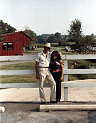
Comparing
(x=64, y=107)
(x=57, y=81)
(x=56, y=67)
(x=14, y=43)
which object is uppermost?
(x=14, y=43)

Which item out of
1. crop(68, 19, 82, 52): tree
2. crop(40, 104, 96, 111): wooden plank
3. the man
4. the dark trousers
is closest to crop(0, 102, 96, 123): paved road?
crop(40, 104, 96, 111): wooden plank

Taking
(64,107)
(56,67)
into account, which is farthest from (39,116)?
(56,67)

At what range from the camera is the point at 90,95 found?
9359 millimetres

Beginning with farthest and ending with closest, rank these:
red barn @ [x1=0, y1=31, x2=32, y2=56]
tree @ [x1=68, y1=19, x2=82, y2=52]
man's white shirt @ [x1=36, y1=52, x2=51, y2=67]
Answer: tree @ [x1=68, y1=19, x2=82, y2=52], red barn @ [x1=0, y1=31, x2=32, y2=56], man's white shirt @ [x1=36, y1=52, x2=51, y2=67]

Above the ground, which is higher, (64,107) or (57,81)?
(57,81)

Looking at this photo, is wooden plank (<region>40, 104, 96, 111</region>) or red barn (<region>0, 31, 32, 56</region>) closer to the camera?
wooden plank (<region>40, 104, 96, 111</region>)

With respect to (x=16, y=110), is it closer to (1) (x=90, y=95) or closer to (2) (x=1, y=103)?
(2) (x=1, y=103)

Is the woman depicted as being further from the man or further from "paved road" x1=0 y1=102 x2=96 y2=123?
"paved road" x1=0 y1=102 x2=96 y2=123

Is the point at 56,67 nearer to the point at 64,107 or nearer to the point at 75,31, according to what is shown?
the point at 64,107

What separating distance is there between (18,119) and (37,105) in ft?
3.67

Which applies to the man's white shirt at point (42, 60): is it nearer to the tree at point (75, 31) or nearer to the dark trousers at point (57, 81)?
the dark trousers at point (57, 81)

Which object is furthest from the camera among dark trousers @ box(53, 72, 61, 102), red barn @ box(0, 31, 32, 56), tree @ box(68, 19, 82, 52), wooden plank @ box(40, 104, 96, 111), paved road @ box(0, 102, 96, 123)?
tree @ box(68, 19, 82, 52)

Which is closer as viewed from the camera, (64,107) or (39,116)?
(39,116)

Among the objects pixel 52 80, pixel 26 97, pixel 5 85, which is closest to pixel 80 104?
pixel 52 80
